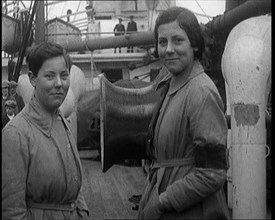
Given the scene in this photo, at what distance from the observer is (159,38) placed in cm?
253

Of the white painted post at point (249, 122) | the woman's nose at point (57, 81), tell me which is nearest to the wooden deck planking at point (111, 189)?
the white painted post at point (249, 122)

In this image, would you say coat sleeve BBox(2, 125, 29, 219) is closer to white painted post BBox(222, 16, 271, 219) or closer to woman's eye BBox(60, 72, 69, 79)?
woman's eye BBox(60, 72, 69, 79)

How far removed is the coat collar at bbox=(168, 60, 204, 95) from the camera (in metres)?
2.50

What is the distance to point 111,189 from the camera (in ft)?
31.9

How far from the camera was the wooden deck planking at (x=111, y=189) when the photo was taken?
25.0 ft

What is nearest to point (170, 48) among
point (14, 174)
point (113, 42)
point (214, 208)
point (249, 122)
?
point (214, 208)

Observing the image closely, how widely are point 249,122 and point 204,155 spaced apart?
3917mm

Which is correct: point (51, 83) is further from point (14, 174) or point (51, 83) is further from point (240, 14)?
point (240, 14)

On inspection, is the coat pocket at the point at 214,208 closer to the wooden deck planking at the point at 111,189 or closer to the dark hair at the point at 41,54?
the dark hair at the point at 41,54

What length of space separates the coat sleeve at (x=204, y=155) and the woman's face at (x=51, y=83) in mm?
802

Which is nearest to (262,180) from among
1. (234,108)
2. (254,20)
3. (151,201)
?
(234,108)

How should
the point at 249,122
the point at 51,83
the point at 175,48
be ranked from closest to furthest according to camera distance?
the point at 175,48, the point at 51,83, the point at 249,122

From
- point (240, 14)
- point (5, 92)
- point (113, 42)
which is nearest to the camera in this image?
point (5, 92)

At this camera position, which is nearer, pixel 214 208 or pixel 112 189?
pixel 214 208
